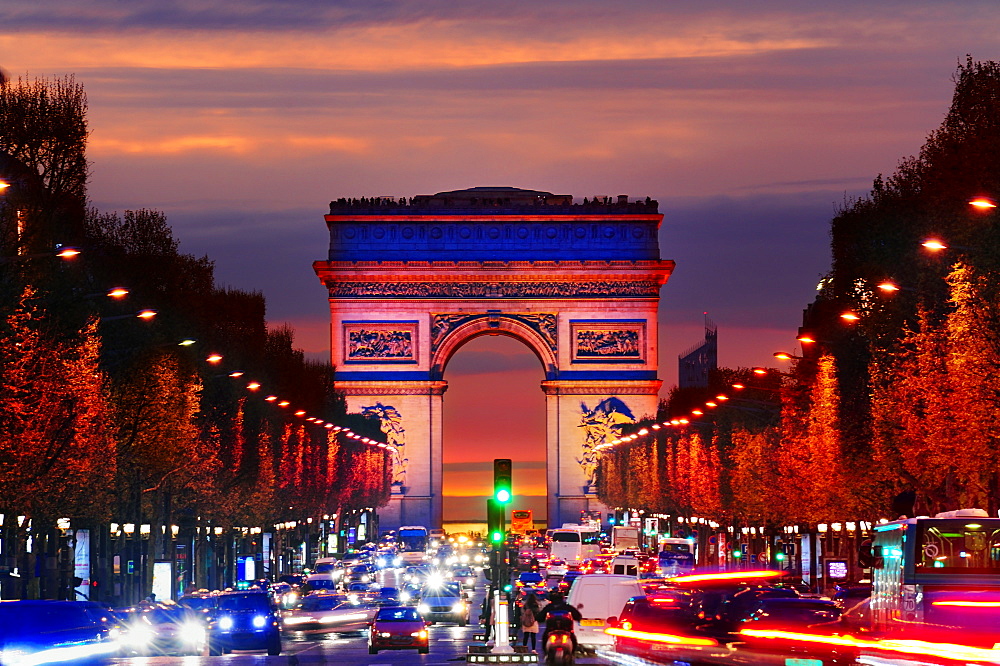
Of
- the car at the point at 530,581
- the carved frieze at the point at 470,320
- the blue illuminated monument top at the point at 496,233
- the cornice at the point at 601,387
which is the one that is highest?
the blue illuminated monument top at the point at 496,233

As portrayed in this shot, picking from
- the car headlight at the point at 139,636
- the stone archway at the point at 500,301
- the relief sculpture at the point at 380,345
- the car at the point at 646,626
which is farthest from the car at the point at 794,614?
the relief sculpture at the point at 380,345

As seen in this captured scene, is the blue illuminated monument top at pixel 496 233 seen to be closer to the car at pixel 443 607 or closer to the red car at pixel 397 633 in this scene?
the car at pixel 443 607

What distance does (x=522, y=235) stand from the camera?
489 ft

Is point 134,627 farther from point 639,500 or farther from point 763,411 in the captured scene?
point 639,500

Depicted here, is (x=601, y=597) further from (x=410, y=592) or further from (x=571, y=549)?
(x=571, y=549)

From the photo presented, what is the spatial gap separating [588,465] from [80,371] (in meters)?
103

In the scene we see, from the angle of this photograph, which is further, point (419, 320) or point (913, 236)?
point (419, 320)

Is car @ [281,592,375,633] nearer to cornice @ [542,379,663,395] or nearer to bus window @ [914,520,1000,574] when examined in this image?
bus window @ [914,520,1000,574]

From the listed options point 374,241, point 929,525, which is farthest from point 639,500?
point 929,525

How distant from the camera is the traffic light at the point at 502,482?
4369 cm

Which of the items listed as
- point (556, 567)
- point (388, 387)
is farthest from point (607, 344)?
point (556, 567)

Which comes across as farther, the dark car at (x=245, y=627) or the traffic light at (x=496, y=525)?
the dark car at (x=245, y=627)

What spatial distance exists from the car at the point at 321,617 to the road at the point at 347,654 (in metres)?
2.73

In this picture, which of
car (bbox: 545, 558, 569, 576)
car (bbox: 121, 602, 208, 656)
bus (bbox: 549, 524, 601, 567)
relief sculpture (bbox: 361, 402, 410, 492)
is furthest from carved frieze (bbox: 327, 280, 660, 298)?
car (bbox: 121, 602, 208, 656)
